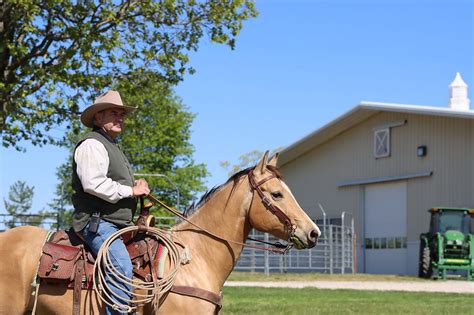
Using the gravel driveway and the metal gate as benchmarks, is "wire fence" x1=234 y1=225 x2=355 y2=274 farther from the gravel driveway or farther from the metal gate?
the gravel driveway

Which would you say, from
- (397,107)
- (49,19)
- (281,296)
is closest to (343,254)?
(397,107)

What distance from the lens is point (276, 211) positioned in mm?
6234

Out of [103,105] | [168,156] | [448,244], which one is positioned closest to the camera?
[103,105]

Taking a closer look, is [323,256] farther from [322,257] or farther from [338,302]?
[338,302]

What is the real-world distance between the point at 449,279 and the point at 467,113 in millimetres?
6686

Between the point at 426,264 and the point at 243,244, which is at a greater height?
the point at 243,244

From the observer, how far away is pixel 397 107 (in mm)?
35125

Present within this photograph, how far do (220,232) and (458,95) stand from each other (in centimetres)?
3315

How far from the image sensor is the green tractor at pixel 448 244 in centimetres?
2886

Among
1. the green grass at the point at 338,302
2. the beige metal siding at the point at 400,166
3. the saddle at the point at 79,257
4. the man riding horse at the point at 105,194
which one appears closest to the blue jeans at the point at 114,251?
the man riding horse at the point at 105,194

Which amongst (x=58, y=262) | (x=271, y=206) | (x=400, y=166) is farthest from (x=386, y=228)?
(x=58, y=262)

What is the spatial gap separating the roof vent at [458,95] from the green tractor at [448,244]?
9081 millimetres

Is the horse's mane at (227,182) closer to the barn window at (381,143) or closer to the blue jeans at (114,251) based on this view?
the blue jeans at (114,251)

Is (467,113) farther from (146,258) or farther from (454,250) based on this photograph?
(146,258)
